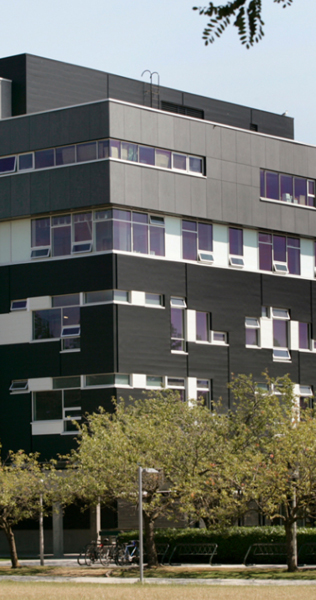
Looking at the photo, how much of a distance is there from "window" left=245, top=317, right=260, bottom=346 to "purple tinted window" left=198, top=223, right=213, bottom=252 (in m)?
3.96

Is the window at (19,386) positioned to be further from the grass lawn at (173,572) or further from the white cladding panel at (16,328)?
the grass lawn at (173,572)

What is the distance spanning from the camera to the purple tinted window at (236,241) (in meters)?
42.7

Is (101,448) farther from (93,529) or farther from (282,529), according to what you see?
(93,529)

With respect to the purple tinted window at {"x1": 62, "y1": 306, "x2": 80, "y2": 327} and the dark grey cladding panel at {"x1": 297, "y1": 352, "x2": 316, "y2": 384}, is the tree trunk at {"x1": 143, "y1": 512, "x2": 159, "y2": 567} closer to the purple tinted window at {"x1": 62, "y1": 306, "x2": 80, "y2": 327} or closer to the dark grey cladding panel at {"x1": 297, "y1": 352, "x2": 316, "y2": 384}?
the purple tinted window at {"x1": 62, "y1": 306, "x2": 80, "y2": 327}

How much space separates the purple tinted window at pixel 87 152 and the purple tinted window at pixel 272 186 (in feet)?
29.7

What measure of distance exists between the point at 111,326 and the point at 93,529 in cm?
874

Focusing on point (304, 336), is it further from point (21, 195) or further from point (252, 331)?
point (21, 195)

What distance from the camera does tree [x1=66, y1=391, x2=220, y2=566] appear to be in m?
28.8

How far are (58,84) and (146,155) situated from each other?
928cm

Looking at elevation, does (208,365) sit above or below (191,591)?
above

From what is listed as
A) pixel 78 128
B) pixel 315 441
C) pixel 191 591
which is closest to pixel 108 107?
pixel 78 128

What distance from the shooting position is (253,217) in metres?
43.1

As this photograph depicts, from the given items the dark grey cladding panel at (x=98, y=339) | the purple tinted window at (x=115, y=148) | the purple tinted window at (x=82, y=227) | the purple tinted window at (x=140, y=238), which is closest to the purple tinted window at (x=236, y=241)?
the purple tinted window at (x=140, y=238)

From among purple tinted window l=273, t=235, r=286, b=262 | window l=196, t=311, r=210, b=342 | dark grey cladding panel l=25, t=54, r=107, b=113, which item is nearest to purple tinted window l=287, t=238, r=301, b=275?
purple tinted window l=273, t=235, r=286, b=262
